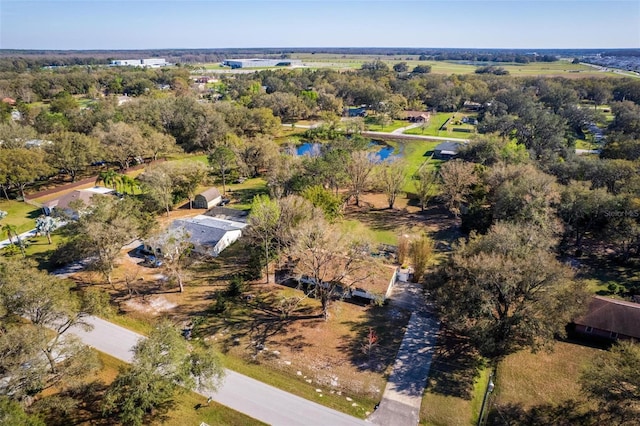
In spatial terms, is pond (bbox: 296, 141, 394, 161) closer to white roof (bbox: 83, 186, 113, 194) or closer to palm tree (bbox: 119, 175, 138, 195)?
palm tree (bbox: 119, 175, 138, 195)

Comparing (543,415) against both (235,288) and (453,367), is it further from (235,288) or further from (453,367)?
(235,288)

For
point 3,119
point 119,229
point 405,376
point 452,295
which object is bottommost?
point 405,376

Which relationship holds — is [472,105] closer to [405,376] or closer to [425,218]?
[425,218]

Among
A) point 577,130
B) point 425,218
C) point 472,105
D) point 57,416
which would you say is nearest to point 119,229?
point 57,416

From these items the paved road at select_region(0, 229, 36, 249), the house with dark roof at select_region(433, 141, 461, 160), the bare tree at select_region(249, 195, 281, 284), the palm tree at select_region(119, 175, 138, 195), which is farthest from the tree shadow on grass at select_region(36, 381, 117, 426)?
the house with dark roof at select_region(433, 141, 461, 160)

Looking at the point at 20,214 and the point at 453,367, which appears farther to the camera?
the point at 20,214

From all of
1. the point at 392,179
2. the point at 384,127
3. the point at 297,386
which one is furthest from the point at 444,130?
the point at 297,386

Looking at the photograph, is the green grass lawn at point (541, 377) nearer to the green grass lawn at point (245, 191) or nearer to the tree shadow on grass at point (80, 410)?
the tree shadow on grass at point (80, 410)
